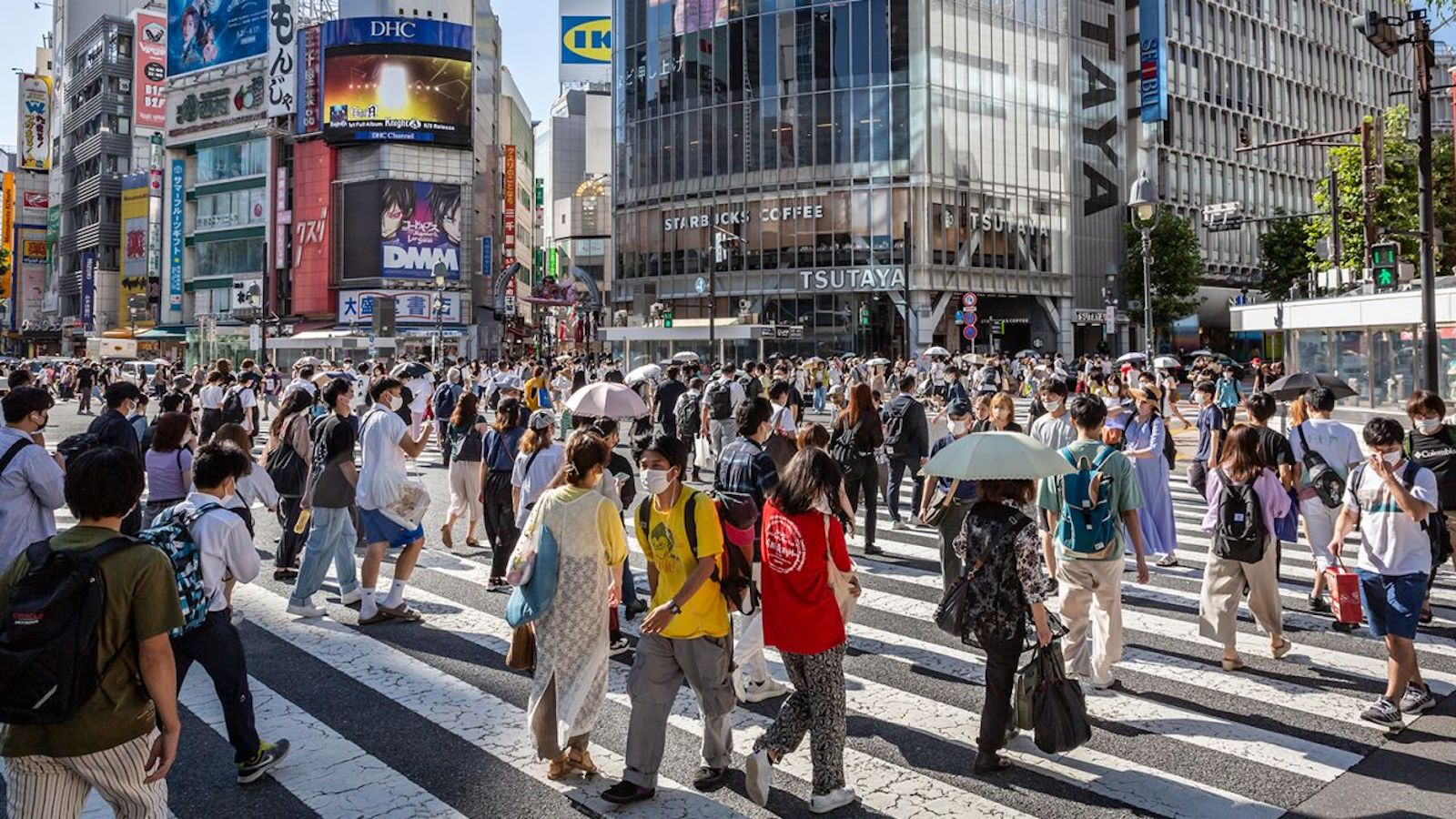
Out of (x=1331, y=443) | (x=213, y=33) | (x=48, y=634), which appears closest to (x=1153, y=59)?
(x=213, y=33)

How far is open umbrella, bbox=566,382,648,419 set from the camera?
9461 mm

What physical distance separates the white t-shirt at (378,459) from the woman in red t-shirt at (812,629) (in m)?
4.23

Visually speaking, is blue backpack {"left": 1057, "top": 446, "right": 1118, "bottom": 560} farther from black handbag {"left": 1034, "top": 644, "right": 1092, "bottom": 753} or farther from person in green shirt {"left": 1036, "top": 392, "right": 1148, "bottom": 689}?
black handbag {"left": 1034, "top": 644, "right": 1092, "bottom": 753}

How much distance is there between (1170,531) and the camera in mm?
10000

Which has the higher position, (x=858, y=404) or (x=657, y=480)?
(x=858, y=404)

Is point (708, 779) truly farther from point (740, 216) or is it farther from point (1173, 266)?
point (1173, 266)

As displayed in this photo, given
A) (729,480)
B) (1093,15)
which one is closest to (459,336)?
(1093,15)

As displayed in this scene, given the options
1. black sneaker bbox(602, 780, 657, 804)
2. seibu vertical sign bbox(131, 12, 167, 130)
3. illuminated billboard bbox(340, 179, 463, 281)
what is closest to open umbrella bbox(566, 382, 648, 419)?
black sneaker bbox(602, 780, 657, 804)

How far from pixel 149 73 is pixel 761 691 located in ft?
300

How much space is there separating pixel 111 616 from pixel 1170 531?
9.34 meters

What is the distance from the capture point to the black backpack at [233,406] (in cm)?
1477

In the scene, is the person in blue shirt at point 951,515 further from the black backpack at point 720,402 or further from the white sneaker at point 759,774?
the black backpack at point 720,402


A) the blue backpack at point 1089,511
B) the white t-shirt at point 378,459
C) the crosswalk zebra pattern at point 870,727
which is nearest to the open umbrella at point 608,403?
the white t-shirt at point 378,459

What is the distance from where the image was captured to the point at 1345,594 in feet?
23.2
